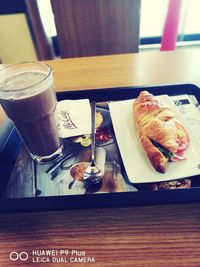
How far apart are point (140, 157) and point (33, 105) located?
0.26 m

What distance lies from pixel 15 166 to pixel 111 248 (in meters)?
0.28

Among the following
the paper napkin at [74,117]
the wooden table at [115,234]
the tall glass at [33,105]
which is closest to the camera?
the wooden table at [115,234]

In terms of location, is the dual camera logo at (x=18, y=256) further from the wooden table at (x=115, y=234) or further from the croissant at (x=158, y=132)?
the croissant at (x=158, y=132)

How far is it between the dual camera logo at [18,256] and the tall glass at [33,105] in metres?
0.20

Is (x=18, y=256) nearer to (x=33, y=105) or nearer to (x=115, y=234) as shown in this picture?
(x=115, y=234)

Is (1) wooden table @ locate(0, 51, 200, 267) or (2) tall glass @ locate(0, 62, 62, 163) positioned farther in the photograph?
(2) tall glass @ locate(0, 62, 62, 163)

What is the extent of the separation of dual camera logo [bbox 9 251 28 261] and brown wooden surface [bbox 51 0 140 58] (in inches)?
45.4

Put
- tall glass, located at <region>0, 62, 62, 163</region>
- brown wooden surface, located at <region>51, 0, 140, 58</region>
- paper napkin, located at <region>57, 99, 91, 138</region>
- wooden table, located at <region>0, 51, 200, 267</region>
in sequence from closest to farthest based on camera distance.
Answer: wooden table, located at <region>0, 51, 200, 267</region> < tall glass, located at <region>0, 62, 62, 163</region> < paper napkin, located at <region>57, 99, 91, 138</region> < brown wooden surface, located at <region>51, 0, 140, 58</region>

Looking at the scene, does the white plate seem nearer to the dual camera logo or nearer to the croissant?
the croissant

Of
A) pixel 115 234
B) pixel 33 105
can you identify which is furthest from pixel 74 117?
pixel 115 234

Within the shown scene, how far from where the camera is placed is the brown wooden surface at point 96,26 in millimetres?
1203

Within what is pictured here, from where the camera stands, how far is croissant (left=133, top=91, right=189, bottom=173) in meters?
0.49

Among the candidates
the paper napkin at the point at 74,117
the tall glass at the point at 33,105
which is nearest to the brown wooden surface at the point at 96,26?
the paper napkin at the point at 74,117

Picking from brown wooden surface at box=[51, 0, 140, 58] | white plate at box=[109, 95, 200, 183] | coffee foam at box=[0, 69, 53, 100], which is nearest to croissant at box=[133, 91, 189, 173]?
white plate at box=[109, 95, 200, 183]
